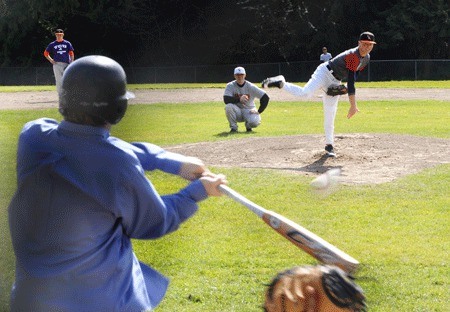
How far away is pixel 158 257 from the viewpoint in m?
6.42

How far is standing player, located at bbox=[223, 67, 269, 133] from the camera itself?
1506 centimetres

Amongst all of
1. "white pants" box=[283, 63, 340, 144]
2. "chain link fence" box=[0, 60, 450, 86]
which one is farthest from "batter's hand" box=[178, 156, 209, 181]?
"chain link fence" box=[0, 60, 450, 86]

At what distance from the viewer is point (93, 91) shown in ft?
9.30

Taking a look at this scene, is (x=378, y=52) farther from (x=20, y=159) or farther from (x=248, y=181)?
(x=20, y=159)

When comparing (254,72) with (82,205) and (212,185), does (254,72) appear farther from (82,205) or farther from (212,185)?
(82,205)

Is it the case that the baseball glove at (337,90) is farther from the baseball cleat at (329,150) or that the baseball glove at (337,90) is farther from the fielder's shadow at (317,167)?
the fielder's shadow at (317,167)

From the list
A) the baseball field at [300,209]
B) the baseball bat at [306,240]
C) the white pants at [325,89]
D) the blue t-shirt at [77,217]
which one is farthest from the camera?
the white pants at [325,89]

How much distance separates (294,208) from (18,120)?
10.2m

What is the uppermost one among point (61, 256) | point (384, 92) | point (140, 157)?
point (140, 157)

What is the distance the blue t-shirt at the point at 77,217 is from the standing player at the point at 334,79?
8412 mm

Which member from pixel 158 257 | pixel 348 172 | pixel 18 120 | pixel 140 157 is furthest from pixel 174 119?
pixel 140 157

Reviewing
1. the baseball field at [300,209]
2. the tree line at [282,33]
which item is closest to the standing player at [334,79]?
the baseball field at [300,209]

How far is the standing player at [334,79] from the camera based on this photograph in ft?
36.3

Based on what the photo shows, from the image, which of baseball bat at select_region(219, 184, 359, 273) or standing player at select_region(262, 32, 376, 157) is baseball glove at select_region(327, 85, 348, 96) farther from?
baseball bat at select_region(219, 184, 359, 273)
